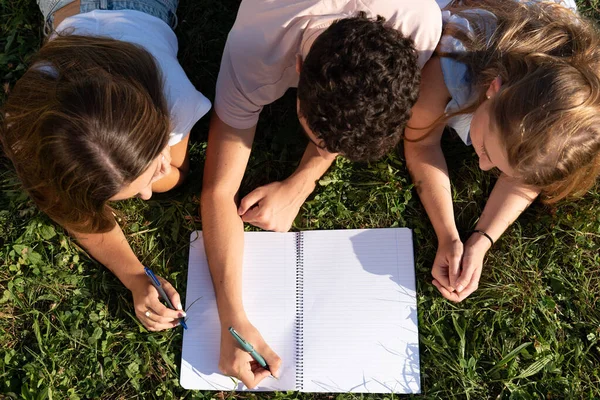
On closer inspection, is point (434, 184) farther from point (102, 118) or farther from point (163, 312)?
point (102, 118)

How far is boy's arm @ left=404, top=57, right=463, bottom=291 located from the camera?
2164 millimetres

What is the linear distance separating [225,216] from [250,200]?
14cm

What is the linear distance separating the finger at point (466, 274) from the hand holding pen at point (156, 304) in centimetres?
119

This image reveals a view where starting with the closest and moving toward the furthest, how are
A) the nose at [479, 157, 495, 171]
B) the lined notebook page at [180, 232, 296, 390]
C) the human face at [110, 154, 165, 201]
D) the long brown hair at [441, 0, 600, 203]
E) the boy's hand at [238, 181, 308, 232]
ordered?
the long brown hair at [441, 0, 600, 203] < the human face at [110, 154, 165, 201] < the nose at [479, 157, 495, 171] < the lined notebook page at [180, 232, 296, 390] < the boy's hand at [238, 181, 308, 232]

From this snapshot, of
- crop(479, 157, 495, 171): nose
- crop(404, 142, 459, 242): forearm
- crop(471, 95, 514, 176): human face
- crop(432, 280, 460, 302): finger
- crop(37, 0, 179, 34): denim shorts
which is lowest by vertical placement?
crop(432, 280, 460, 302): finger

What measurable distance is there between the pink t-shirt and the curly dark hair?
0.17m

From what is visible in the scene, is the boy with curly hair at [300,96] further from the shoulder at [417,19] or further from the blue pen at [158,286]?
the blue pen at [158,286]

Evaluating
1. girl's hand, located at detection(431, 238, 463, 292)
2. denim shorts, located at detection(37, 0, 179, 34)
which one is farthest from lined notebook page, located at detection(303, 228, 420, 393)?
denim shorts, located at detection(37, 0, 179, 34)

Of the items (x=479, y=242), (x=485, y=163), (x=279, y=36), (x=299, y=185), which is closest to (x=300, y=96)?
(x=279, y=36)

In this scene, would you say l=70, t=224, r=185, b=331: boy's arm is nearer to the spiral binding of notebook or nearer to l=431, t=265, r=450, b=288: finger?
the spiral binding of notebook

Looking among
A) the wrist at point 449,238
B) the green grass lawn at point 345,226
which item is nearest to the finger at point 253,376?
the green grass lawn at point 345,226

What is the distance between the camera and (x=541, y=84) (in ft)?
5.71

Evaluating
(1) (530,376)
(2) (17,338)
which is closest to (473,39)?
(1) (530,376)

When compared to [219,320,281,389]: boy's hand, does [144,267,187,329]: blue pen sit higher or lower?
higher
